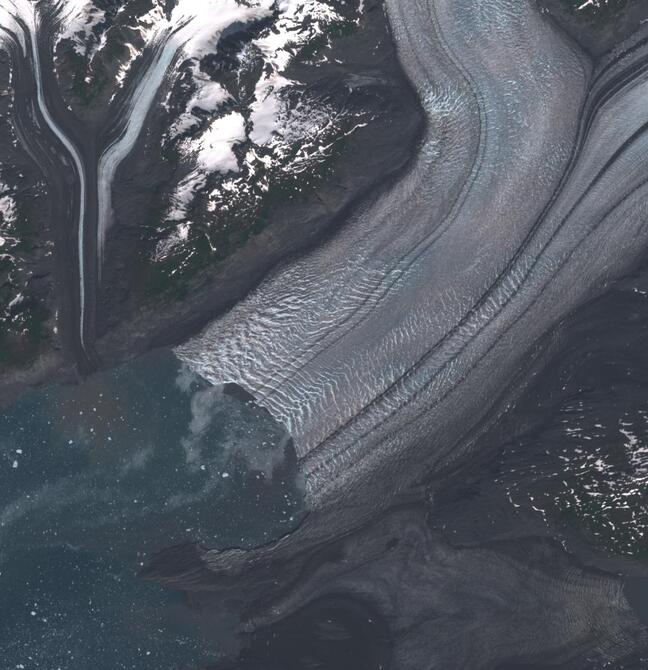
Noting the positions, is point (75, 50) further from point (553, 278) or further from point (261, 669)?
point (261, 669)

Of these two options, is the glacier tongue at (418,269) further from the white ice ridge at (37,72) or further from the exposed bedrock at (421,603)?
the white ice ridge at (37,72)

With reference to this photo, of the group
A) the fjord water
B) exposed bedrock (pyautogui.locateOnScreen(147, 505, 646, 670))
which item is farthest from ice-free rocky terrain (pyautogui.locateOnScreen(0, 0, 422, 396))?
exposed bedrock (pyautogui.locateOnScreen(147, 505, 646, 670))

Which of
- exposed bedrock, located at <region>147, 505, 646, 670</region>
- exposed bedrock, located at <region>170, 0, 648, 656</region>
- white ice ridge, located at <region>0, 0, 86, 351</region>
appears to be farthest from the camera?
white ice ridge, located at <region>0, 0, 86, 351</region>

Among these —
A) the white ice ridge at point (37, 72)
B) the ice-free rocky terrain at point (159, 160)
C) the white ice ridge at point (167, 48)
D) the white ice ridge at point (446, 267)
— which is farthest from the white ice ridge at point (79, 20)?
the white ice ridge at point (446, 267)

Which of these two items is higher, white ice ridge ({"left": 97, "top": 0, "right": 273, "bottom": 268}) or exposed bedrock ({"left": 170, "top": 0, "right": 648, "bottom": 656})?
white ice ridge ({"left": 97, "top": 0, "right": 273, "bottom": 268})

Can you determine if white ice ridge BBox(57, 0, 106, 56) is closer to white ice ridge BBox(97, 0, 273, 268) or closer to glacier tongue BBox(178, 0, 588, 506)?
white ice ridge BBox(97, 0, 273, 268)

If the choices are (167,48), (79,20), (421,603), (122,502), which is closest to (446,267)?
(421,603)
